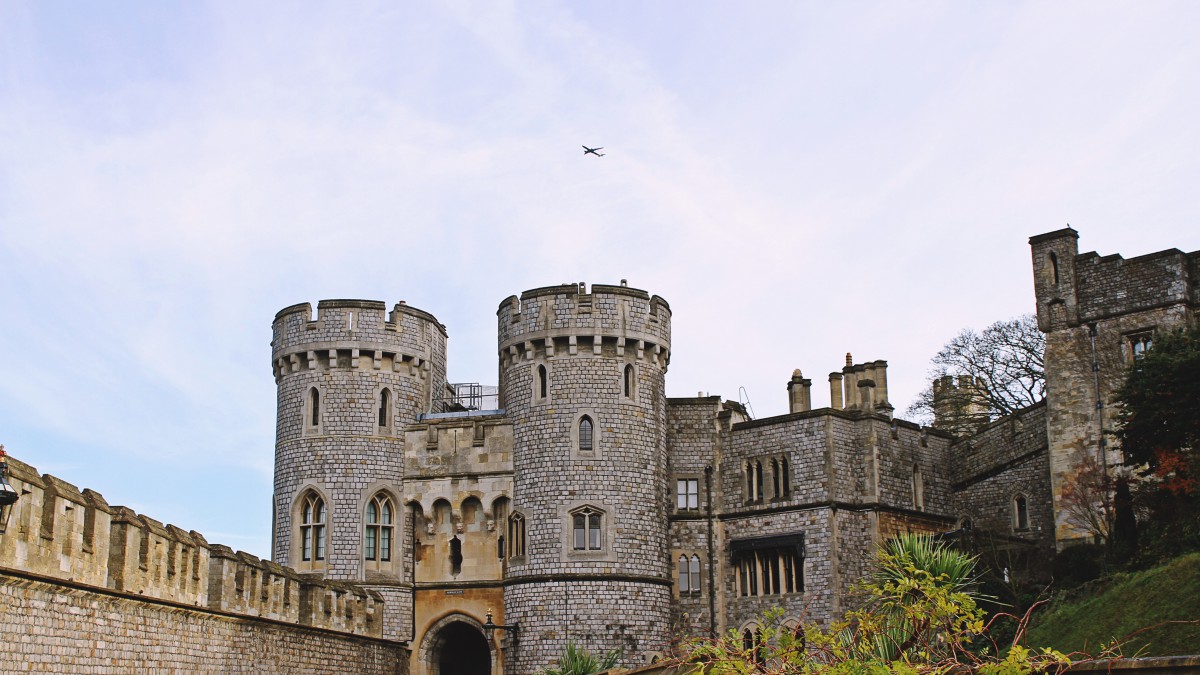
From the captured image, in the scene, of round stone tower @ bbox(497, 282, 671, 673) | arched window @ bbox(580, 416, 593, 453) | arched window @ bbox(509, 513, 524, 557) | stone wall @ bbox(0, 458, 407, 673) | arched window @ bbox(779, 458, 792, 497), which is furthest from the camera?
arched window @ bbox(779, 458, 792, 497)

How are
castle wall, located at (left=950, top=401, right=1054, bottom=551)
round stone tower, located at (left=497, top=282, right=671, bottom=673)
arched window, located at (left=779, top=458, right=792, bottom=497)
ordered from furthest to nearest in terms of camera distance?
castle wall, located at (left=950, top=401, right=1054, bottom=551), arched window, located at (left=779, top=458, right=792, bottom=497), round stone tower, located at (left=497, top=282, right=671, bottom=673)

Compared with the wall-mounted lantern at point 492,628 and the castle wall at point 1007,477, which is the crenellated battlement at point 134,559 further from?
the castle wall at point 1007,477

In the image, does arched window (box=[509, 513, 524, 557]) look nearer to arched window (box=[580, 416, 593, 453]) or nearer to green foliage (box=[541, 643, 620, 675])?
arched window (box=[580, 416, 593, 453])

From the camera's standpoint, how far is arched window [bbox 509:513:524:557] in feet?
109

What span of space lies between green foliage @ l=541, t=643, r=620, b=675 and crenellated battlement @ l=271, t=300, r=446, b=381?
875 centimetres

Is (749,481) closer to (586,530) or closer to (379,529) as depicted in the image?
(586,530)

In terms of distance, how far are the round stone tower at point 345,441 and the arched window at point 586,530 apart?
187 inches

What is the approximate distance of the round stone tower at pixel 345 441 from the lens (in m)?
A: 33.8

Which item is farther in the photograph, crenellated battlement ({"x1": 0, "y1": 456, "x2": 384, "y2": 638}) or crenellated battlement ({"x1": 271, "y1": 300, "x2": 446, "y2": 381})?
crenellated battlement ({"x1": 271, "y1": 300, "x2": 446, "y2": 381})

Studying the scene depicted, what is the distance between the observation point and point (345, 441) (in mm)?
34250

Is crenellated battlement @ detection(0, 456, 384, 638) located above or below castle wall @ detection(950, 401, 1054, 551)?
below

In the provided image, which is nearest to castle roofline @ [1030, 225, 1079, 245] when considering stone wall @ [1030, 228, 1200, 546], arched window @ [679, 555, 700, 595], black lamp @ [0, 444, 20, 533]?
stone wall @ [1030, 228, 1200, 546]

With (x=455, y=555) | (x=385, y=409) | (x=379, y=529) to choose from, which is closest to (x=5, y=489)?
(x=379, y=529)

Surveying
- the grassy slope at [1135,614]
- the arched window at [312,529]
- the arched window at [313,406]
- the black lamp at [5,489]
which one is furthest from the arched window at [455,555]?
the black lamp at [5,489]
